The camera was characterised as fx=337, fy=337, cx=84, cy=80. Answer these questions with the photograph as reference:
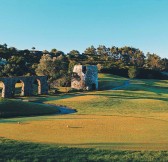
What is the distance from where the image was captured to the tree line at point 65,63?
75.4 m

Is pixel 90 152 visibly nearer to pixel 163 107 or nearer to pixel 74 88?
pixel 163 107

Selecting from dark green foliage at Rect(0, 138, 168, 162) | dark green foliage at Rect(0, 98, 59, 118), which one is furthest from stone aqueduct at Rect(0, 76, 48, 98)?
dark green foliage at Rect(0, 138, 168, 162)

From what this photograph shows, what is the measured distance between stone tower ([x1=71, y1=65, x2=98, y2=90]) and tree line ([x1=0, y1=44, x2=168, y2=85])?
10.3 feet

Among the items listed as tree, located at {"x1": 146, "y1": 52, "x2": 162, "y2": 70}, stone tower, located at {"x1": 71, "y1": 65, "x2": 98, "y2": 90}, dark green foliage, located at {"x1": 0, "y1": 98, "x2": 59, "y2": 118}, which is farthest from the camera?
tree, located at {"x1": 146, "y1": 52, "x2": 162, "y2": 70}

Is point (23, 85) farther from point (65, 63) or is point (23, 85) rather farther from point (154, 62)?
point (154, 62)

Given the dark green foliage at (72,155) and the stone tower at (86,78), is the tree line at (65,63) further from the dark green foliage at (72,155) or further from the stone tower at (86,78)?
the dark green foliage at (72,155)

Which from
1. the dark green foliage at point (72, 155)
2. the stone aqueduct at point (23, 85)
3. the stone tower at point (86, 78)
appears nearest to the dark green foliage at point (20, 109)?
the dark green foliage at point (72, 155)

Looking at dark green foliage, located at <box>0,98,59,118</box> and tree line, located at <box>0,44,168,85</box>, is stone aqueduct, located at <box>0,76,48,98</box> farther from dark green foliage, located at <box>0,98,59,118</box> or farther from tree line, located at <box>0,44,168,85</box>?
dark green foliage, located at <box>0,98,59,118</box>

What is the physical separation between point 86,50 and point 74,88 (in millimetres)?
92867

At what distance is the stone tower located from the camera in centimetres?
6800

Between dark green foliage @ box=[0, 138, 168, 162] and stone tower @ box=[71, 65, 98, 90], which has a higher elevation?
stone tower @ box=[71, 65, 98, 90]

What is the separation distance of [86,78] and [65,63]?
45.0 ft

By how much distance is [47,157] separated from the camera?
15.4 meters

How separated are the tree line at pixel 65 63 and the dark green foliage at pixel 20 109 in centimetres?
3418
